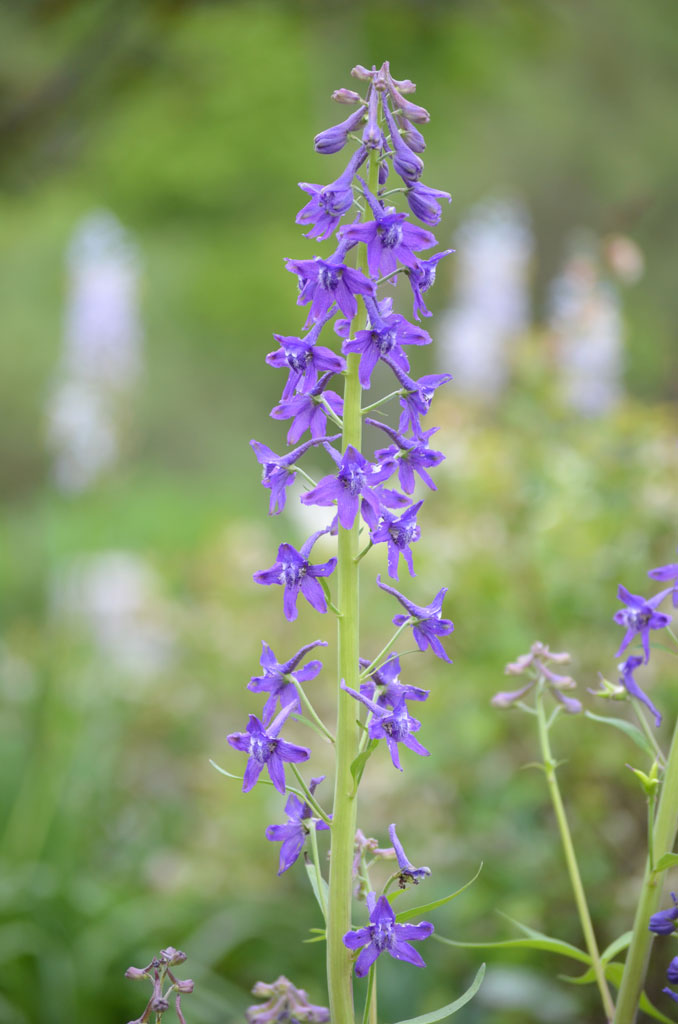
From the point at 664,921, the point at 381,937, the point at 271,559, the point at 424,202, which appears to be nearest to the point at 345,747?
the point at 381,937

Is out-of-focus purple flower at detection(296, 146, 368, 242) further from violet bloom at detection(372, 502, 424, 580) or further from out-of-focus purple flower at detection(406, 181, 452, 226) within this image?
violet bloom at detection(372, 502, 424, 580)

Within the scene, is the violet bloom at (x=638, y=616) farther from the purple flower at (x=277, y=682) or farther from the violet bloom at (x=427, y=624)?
the purple flower at (x=277, y=682)

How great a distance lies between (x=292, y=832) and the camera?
120cm

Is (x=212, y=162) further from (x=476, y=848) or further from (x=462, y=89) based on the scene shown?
(x=476, y=848)

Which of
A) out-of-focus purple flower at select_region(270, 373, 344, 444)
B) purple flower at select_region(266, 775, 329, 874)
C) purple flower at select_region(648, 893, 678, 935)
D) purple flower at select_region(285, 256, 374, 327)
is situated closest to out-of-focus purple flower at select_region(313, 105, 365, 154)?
purple flower at select_region(285, 256, 374, 327)

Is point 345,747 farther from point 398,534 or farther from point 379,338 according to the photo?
point 379,338

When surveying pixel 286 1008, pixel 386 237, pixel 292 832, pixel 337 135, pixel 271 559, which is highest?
pixel 271 559

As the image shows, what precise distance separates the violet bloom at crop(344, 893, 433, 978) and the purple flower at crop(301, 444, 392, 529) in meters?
0.44

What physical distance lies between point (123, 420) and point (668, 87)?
8.55 metres

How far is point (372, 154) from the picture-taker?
43.8 inches

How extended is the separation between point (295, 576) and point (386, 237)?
1.31 ft

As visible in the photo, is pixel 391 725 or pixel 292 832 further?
pixel 292 832

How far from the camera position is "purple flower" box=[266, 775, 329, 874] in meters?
1.17

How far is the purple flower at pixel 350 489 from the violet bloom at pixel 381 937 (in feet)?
1.45
